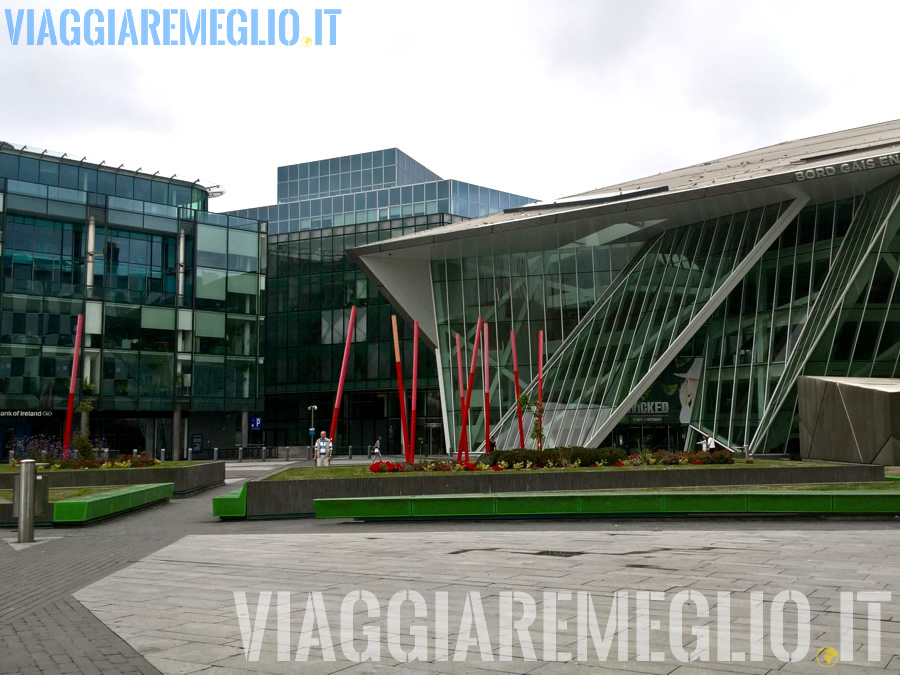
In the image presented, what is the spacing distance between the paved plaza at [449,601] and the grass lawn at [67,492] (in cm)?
619

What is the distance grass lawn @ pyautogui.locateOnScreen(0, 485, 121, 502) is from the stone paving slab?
23.7 feet

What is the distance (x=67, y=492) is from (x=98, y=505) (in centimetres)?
431

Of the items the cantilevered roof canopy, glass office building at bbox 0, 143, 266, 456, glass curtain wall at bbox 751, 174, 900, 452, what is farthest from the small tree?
glass office building at bbox 0, 143, 266, 456

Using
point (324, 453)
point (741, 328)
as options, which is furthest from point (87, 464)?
point (741, 328)

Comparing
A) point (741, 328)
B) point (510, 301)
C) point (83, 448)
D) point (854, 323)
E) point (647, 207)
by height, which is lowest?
point (83, 448)

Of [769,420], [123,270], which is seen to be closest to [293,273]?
[123,270]

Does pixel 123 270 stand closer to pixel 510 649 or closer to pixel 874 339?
pixel 874 339

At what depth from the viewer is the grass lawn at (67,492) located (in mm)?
22247

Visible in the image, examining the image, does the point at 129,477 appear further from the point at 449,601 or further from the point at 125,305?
the point at 125,305

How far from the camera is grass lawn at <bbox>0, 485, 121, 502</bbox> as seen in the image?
73.0ft

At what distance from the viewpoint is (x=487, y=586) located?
34.2 ft

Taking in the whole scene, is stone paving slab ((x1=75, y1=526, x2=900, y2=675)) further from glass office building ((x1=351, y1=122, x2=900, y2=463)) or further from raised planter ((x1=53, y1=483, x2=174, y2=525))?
glass office building ((x1=351, y1=122, x2=900, y2=463))

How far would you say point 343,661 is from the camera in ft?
23.4

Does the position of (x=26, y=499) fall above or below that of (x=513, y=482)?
above
